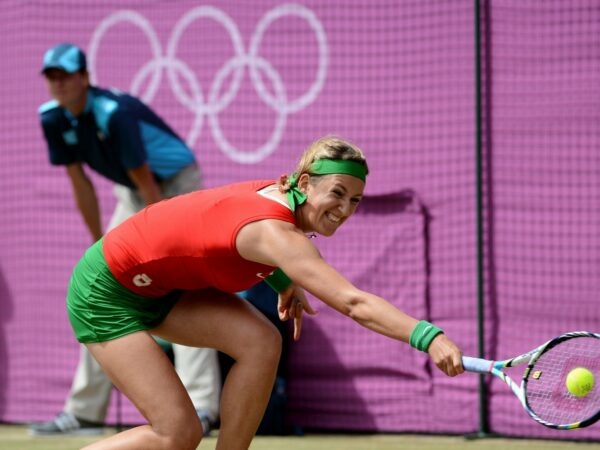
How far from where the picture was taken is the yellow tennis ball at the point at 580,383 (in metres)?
4.29

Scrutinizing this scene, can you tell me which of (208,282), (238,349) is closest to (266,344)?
(238,349)

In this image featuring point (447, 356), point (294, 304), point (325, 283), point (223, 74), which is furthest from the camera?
point (223, 74)

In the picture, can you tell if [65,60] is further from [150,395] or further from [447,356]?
[447,356]

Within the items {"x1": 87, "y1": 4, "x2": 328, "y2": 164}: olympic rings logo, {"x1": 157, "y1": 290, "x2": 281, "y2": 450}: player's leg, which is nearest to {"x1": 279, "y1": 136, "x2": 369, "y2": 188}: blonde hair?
{"x1": 157, "y1": 290, "x2": 281, "y2": 450}: player's leg

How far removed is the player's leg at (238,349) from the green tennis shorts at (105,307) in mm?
129

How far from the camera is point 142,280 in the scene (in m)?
4.71

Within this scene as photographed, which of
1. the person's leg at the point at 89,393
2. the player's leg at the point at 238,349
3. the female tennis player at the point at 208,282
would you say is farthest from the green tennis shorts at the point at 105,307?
the person's leg at the point at 89,393

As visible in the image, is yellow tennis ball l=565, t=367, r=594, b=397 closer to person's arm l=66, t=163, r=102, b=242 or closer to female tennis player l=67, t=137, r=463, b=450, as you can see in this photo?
female tennis player l=67, t=137, r=463, b=450

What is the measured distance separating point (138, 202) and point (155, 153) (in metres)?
0.35

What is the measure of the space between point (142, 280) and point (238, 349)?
1.51 feet

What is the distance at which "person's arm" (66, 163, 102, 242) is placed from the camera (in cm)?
763

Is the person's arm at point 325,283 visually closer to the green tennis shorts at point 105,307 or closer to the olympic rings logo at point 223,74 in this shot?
the green tennis shorts at point 105,307

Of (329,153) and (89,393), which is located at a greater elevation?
(329,153)

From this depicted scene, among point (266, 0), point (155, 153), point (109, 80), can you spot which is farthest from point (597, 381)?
point (109, 80)
